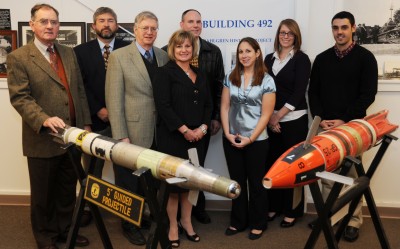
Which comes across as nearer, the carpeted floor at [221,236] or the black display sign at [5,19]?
the carpeted floor at [221,236]

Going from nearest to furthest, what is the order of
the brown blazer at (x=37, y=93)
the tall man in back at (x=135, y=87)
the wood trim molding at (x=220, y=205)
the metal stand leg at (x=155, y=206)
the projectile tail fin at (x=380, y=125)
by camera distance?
the metal stand leg at (x=155, y=206) → the projectile tail fin at (x=380, y=125) → the brown blazer at (x=37, y=93) → the tall man in back at (x=135, y=87) → the wood trim molding at (x=220, y=205)

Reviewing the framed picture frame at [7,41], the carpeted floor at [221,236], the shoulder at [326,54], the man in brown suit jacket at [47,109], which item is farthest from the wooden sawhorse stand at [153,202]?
the framed picture frame at [7,41]

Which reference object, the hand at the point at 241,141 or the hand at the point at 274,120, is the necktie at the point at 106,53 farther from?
the hand at the point at 274,120

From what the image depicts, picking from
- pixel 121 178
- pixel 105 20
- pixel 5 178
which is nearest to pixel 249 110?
pixel 121 178

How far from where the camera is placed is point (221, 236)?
321cm

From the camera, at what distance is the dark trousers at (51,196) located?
110 inches

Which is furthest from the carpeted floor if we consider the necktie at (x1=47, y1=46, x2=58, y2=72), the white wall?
the necktie at (x1=47, y1=46, x2=58, y2=72)

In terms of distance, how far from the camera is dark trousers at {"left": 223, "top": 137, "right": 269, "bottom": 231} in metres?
3.05

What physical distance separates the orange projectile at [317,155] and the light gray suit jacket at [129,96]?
1185mm

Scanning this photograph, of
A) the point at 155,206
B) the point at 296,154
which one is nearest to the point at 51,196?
the point at 155,206

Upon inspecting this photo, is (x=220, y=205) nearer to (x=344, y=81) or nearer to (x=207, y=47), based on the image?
(x=207, y=47)

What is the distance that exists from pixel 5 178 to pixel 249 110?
8.24 feet

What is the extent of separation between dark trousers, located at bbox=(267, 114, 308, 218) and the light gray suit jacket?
103 cm

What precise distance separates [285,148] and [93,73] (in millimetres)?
1610
